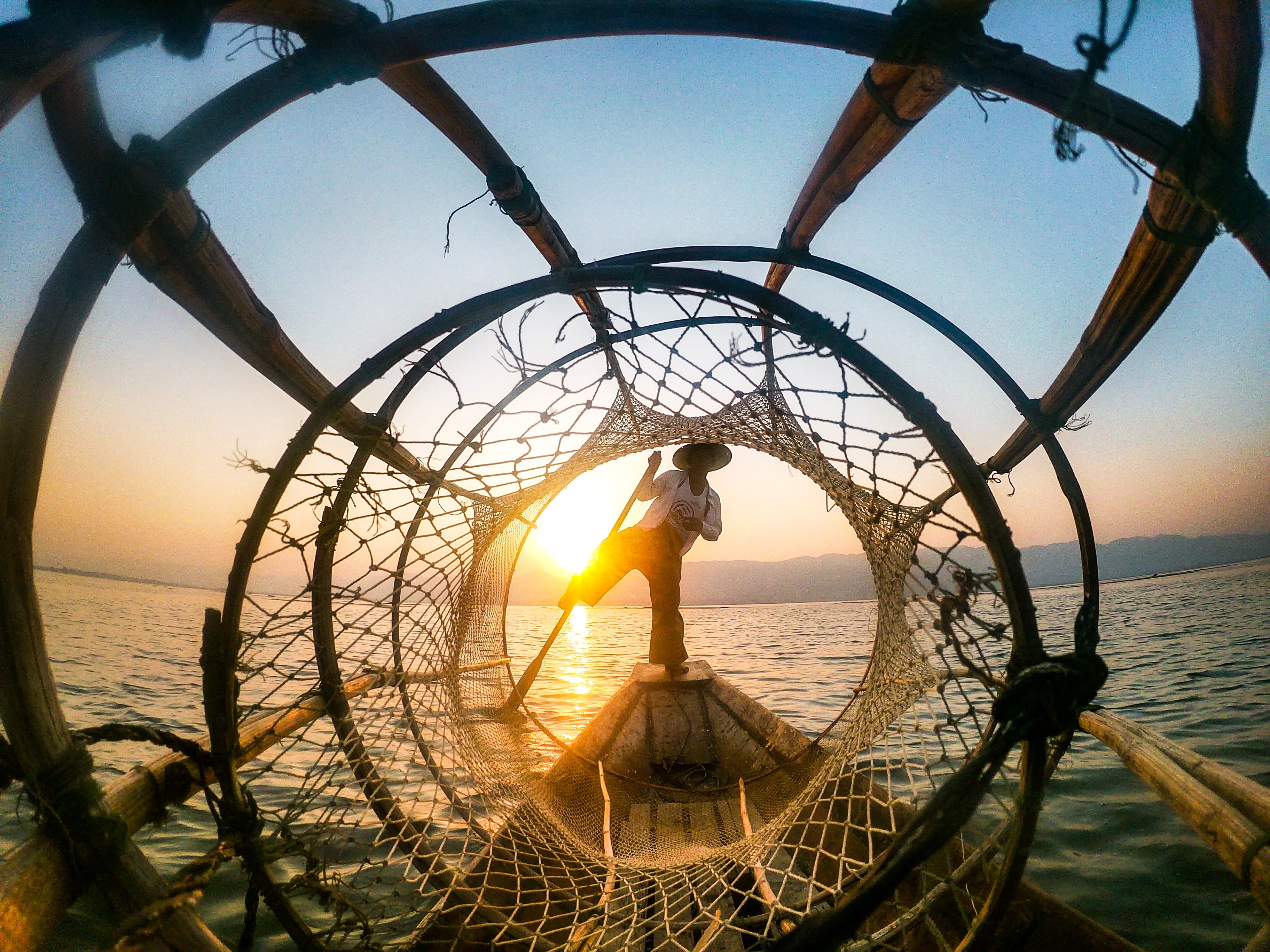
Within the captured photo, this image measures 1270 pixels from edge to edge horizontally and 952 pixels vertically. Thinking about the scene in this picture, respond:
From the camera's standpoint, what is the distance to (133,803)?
1402mm

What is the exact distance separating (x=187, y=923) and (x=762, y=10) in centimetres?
235

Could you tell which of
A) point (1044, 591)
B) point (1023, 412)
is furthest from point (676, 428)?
point (1044, 591)

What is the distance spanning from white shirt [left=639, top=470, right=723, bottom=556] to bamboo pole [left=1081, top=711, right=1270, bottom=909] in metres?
4.20

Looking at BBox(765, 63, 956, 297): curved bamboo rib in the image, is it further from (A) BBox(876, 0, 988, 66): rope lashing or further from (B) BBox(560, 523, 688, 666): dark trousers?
(B) BBox(560, 523, 688, 666): dark trousers

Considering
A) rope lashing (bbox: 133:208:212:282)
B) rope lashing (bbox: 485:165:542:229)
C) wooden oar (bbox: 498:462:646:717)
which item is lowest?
wooden oar (bbox: 498:462:646:717)

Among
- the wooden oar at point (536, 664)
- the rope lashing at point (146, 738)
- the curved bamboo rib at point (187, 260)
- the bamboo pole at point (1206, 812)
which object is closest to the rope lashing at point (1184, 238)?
the bamboo pole at point (1206, 812)

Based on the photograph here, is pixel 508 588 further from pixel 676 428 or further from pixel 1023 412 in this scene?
pixel 1023 412

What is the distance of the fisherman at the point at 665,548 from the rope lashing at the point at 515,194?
3632 mm

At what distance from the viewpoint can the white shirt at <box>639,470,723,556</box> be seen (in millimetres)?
5801

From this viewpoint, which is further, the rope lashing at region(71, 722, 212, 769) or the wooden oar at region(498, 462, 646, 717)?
the wooden oar at region(498, 462, 646, 717)

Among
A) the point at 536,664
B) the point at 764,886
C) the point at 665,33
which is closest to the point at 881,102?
the point at 665,33

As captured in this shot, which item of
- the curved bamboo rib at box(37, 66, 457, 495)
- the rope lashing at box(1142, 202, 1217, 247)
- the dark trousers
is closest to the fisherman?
the dark trousers

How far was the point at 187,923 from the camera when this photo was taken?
1.17 metres

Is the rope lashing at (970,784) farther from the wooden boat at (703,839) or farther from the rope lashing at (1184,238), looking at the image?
the rope lashing at (1184,238)
